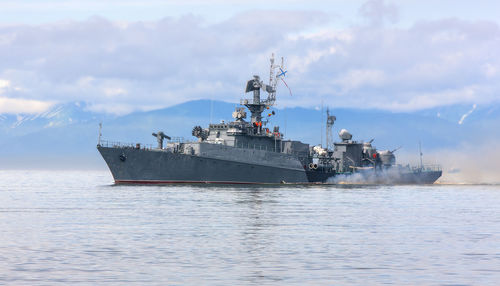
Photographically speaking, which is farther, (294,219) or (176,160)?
(176,160)

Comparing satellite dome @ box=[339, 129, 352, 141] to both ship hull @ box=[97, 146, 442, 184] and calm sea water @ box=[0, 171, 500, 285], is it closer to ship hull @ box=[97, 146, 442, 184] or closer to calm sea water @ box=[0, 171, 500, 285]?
ship hull @ box=[97, 146, 442, 184]

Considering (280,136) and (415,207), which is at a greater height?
(280,136)

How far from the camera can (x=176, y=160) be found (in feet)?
279

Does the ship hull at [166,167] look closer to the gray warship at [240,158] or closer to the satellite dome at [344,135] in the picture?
the gray warship at [240,158]

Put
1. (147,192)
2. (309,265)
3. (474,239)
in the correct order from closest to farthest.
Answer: (309,265) < (474,239) < (147,192)

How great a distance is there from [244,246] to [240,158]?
58471 mm

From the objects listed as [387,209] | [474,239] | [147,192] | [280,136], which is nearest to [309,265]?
[474,239]

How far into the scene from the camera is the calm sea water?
22625mm

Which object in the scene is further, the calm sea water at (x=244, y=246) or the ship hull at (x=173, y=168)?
the ship hull at (x=173, y=168)

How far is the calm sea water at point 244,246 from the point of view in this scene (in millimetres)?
22625

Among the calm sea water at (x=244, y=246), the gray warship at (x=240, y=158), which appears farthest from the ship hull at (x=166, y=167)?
the calm sea water at (x=244, y=246)

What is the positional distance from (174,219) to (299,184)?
57784mm

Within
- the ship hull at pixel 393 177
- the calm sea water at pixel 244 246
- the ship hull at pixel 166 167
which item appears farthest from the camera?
the ship hull at pixel 393 177

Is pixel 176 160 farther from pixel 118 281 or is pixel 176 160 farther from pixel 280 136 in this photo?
pixel 118 281
